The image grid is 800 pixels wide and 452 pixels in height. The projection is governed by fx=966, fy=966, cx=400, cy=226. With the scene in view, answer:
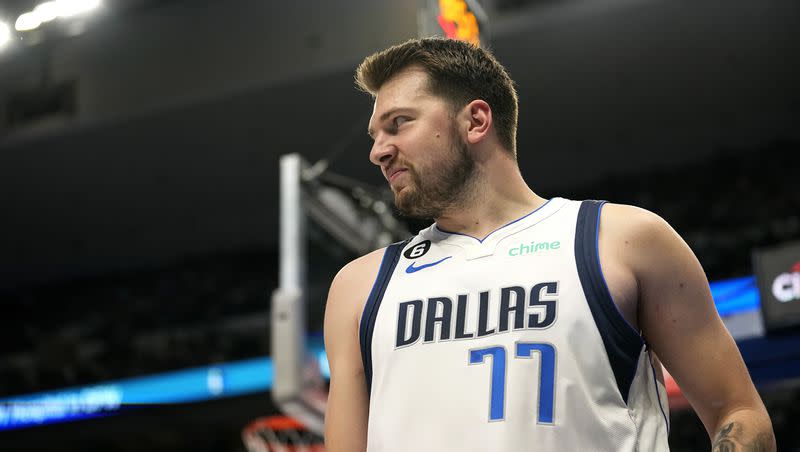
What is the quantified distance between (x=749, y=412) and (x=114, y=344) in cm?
1252

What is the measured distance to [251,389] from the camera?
12430 millimetres

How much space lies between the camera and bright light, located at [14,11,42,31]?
296 centimetres

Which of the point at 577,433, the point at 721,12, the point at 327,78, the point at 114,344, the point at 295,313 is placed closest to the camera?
the point at 577,433

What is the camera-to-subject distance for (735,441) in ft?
5.38

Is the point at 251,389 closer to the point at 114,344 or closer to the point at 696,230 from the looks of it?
the point at 114,344

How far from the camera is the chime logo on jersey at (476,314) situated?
1709mm

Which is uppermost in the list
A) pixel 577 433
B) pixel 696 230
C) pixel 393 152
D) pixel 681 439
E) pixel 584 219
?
pixel 696 230

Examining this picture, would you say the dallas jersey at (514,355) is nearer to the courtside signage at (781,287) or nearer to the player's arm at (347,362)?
the player's arm at (347,362)

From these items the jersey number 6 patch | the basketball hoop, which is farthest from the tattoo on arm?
the basketball hoop

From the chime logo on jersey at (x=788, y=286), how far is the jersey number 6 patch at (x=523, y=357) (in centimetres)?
352

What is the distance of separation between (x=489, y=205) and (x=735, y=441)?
65 centimetres

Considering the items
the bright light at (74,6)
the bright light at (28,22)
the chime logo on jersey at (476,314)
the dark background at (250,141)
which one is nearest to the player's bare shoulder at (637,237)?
the chime logo on jersey at (476,314)

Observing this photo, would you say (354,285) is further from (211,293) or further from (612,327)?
(211,293)

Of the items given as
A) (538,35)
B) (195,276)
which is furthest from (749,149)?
(195,276)
